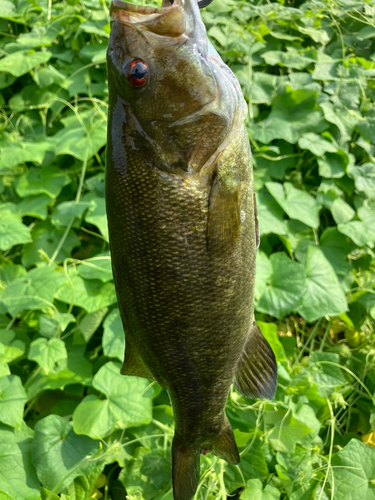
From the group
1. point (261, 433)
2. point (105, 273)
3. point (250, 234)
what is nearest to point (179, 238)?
point (250, 234)

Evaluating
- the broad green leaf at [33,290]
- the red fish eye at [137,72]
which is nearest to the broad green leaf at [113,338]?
the broad green leaf at [33,290]

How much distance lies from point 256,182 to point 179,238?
5.09ft

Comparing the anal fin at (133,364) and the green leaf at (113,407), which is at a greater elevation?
the anal fin at (133,364)

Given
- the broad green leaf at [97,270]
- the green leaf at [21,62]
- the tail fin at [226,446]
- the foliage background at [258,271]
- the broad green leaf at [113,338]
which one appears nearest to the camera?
the tail fin at [226,446]

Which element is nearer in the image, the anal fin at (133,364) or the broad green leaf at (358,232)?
the anal fin at (133,364)

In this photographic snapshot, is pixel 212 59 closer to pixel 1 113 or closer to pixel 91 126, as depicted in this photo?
pixel 91 126

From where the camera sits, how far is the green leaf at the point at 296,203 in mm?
2178

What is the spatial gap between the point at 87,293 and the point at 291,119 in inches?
61.9

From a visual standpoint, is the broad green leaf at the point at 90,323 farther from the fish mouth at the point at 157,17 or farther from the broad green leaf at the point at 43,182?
the fish mouth at the point at 157,17

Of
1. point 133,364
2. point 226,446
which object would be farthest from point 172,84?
point 226,446

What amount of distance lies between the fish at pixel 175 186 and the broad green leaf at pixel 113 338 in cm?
78

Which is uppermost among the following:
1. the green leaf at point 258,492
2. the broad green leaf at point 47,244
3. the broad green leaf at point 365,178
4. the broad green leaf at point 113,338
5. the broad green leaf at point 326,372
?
the broad green leaf at point 365,178

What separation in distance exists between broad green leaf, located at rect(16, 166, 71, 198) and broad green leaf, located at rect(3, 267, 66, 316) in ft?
1.91

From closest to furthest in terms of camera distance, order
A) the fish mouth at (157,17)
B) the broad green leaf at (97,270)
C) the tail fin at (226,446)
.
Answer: the fish mouth at (157,17) → the tail fin at (226,446) → the broad green leaf at (97,270)
